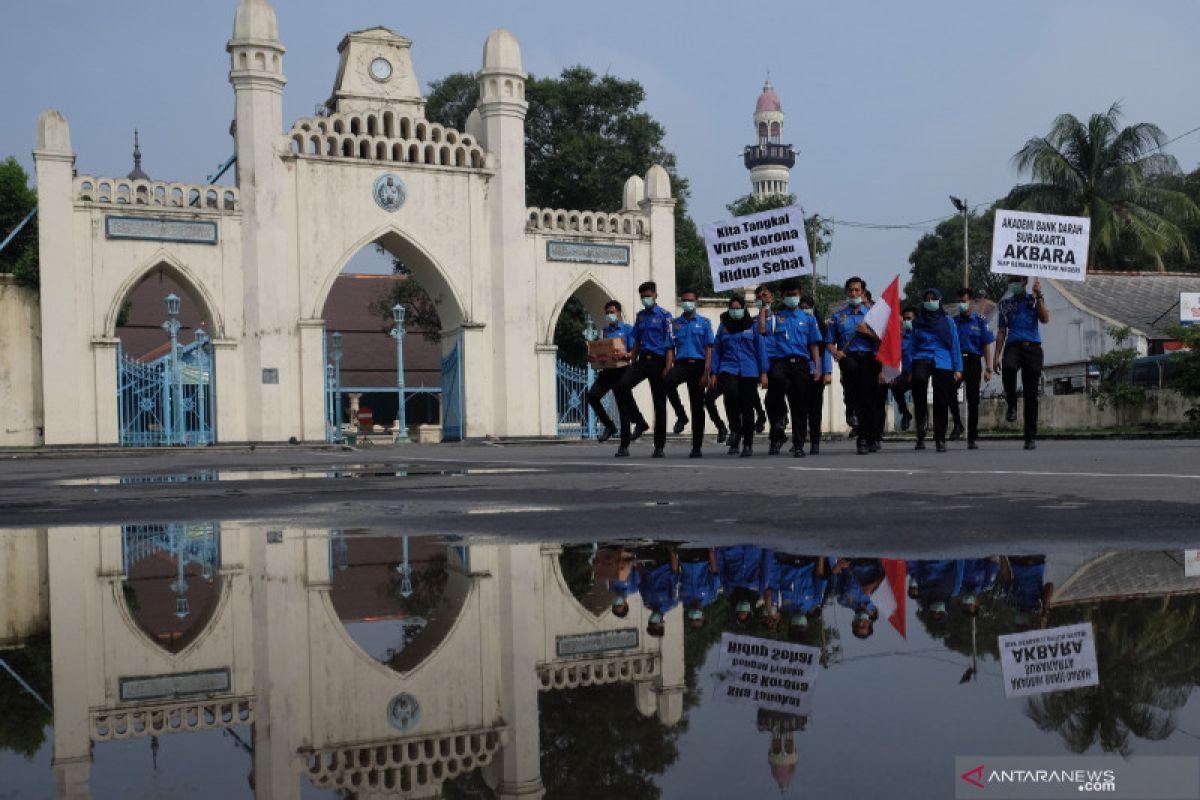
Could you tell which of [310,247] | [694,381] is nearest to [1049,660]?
[694,381]

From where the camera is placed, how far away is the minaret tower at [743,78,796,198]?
125875mm

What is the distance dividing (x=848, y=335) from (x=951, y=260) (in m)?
53.7

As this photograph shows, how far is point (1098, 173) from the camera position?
35.8 m

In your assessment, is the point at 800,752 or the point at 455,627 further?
the point at 455,627

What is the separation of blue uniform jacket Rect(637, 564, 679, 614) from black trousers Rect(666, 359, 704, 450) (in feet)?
33.1

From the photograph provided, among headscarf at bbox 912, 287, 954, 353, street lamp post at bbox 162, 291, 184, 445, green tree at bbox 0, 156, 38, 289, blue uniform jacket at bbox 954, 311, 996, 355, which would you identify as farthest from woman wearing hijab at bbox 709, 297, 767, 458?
green tree at bbox 0, 156, 38, 289

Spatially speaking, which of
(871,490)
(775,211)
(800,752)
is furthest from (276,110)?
(800,752)

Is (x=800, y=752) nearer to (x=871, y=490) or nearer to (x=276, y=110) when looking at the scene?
(x=871, y=490)

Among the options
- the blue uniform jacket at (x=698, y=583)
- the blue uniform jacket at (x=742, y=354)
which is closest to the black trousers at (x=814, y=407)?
the blue uniform jacket at (x=742, y=354)

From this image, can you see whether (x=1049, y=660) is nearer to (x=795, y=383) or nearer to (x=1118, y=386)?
(x=795, y=383)

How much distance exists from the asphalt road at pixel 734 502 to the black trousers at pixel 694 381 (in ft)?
8.58

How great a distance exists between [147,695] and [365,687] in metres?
0.42

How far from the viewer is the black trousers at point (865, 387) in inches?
563

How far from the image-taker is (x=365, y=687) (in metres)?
2.37
